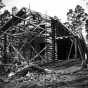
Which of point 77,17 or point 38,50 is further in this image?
point 77,17

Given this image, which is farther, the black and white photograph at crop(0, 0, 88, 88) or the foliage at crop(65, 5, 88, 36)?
the foliage at crop(65, 5, 88, 36)

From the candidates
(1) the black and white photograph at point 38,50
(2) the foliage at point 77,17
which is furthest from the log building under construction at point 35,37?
(2) the foliage at point 77,17

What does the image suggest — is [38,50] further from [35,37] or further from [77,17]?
[77,17]

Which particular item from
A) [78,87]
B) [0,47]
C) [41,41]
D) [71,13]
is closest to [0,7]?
[0,47]

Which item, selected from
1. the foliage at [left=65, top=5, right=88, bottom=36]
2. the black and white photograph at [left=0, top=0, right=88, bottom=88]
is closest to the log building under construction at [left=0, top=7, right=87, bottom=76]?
the black and white photograph at [left=0, top=0, right=88, bottom=88]

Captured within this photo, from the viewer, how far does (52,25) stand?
61.6 feet

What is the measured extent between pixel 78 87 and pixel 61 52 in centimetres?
1393

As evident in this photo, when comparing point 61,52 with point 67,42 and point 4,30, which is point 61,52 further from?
point 4,30

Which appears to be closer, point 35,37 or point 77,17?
point 35,37

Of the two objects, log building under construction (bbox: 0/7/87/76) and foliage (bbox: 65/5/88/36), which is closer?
log building under construction (bbox: 0/7/87/76)

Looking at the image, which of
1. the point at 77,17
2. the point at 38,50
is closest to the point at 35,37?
the point at 38,50

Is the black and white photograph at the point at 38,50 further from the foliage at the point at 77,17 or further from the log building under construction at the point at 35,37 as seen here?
the foliage at the point at 77,17

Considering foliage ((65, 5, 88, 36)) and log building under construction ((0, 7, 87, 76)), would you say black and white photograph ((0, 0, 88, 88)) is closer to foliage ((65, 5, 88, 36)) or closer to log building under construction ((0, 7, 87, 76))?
log building under construction ((0, 7, 87, 76))

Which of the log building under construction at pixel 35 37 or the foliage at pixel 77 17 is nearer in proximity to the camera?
the log building under construction at pixel 35 37
